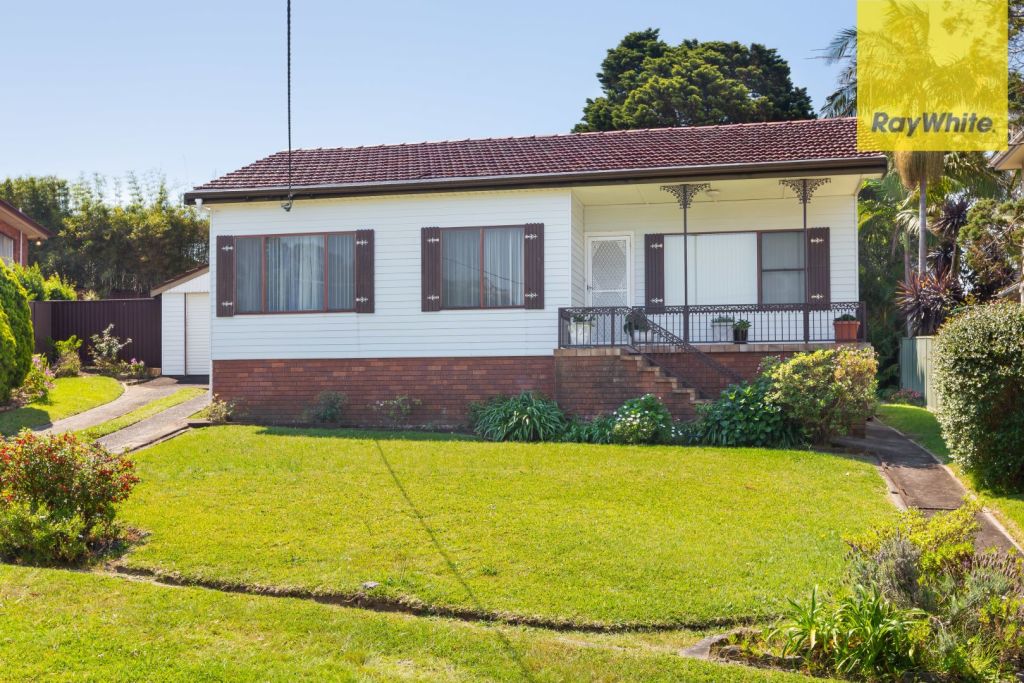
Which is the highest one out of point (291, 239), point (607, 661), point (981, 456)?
point (291, 239)

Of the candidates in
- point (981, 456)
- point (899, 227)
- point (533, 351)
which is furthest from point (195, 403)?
point (899, 227)

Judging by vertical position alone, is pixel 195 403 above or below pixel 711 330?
below

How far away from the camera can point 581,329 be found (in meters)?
15.5

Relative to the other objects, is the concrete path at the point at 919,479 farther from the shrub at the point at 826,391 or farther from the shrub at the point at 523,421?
the shrub at the point at 523,421

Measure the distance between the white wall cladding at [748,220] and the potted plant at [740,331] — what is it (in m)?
1.74

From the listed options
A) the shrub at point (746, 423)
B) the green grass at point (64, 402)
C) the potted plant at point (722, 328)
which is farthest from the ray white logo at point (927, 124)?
the green grass at point (64, 402)

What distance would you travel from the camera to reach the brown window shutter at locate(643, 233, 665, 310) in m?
16.9

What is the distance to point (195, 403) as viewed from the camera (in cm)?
1755

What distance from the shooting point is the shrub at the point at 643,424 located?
43.3 feet

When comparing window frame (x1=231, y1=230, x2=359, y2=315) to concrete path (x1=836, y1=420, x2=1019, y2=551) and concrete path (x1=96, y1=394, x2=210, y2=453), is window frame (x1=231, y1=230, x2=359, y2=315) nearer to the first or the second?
concrete path (x1=96, y1=394, x2=210, y2=453)

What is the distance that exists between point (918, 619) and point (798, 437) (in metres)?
7.46

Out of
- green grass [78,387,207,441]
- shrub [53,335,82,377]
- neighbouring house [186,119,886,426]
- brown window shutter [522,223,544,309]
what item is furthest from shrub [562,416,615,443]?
shrub [53,335,82,377]

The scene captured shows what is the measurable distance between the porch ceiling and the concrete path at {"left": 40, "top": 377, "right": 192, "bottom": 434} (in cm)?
910

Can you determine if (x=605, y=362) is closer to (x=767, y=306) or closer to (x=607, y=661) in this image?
(x=767, y=306)
